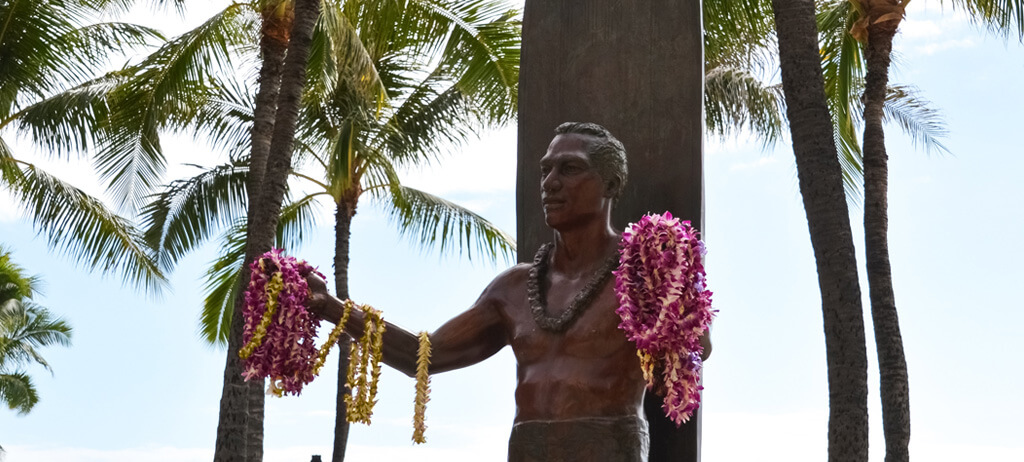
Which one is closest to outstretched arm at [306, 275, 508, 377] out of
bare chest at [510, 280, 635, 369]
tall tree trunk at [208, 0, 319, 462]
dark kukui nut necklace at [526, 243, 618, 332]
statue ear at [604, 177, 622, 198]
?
bare chest at [510, 280, 635, 369]

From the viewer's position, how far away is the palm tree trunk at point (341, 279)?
1909cm

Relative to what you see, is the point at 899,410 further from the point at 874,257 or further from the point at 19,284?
the point at 19,284

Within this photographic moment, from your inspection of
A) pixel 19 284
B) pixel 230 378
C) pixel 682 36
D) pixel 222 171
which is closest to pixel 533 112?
pixel 682 36

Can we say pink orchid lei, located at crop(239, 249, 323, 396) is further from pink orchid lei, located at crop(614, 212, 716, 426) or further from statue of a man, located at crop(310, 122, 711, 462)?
pink orchid lei, located at crop(614, 212, 716, 426)

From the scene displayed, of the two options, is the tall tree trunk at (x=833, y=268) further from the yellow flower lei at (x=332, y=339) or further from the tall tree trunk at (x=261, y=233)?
the yellow flower lei at (x=332, y=339)

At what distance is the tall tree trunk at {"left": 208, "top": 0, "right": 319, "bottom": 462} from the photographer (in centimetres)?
1298

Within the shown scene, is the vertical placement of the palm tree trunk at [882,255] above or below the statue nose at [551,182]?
above

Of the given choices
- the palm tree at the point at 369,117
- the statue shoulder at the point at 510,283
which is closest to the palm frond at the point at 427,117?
the palm tree at the point at 369,117

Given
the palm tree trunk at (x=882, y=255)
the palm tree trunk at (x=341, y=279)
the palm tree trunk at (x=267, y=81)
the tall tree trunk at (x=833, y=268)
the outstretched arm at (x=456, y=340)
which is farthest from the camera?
the palm tree trunk at (x=341, y=279)

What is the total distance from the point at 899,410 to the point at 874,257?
1.59 m

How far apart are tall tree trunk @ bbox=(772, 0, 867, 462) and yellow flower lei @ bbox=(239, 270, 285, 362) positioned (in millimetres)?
6528

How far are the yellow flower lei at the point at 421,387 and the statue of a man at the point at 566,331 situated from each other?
3 centimetres

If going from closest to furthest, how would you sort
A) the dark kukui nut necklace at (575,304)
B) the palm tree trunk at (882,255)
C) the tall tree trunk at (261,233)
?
the dark kukui nut necklace at (575,304) → the tall tree trunk at (261,233) → the palm tree trunk at (882,255)

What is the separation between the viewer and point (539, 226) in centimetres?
546
